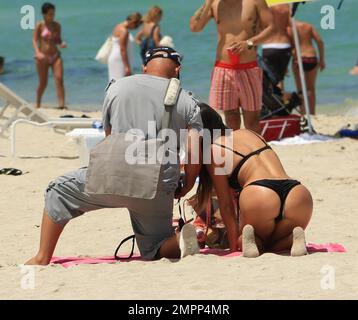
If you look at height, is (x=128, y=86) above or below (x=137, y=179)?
above

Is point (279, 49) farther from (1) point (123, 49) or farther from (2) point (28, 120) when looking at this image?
(2) point (28, 120)

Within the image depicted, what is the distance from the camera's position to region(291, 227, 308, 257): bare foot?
17.7ft

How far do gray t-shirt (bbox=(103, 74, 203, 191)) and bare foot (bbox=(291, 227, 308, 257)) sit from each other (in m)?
0.66

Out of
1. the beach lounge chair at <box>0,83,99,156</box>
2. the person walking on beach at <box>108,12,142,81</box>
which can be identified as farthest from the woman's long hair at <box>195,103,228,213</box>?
the person walking on beach at <box>108,12,142,81</box>

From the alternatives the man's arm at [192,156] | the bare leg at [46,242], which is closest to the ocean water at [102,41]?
the man's arm at [192,156]

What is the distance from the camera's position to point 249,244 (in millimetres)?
5359

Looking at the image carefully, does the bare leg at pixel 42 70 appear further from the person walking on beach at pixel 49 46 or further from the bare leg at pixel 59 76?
the bare leg at pixel 59 76

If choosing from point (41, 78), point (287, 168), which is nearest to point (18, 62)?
point (41, 78)

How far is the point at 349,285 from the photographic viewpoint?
15.4 ft

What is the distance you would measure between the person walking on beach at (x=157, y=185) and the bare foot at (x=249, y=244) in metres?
0.25

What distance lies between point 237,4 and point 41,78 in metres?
6.81

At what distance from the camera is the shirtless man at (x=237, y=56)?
8.41 meters

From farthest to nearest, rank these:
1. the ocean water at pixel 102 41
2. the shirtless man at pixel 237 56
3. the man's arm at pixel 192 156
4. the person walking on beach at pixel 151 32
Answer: the ocean water at pixel 102 41, the person walking on beach at pixel 151 32, the shirtless man at pixel 237 56, the man's arm at pixel 192 156
